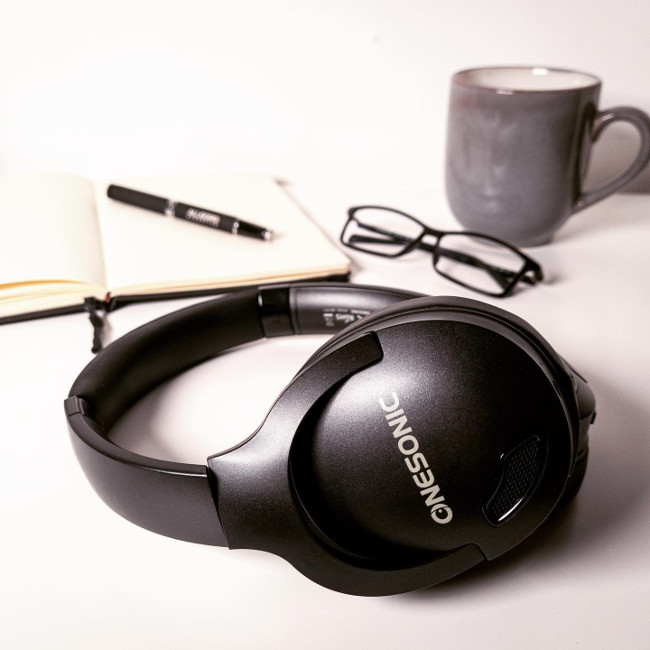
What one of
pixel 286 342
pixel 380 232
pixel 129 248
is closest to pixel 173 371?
pixel 286 342

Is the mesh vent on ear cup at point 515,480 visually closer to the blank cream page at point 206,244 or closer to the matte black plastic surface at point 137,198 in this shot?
the blank cream page at point 206,244

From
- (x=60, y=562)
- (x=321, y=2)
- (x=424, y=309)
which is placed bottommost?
(x=60, y=562)

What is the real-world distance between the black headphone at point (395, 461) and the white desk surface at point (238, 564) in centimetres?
2

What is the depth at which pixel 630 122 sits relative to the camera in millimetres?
702

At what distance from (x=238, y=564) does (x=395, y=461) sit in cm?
11

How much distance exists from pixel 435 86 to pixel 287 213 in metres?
0.29

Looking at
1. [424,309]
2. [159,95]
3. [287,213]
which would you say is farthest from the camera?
[159,95]

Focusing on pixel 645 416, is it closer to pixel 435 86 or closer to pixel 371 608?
pixel 371 608

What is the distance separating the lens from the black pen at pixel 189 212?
0.69 metres

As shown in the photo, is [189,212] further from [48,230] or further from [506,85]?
[506,85]

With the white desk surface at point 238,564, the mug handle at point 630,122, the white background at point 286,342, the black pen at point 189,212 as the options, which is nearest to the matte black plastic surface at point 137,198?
the black pen at point 189,212

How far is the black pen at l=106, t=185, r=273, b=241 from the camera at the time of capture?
0.69 m

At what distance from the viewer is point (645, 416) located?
18.1 inches

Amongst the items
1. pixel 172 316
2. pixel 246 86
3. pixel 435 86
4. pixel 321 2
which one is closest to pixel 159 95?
pixel 246 86
